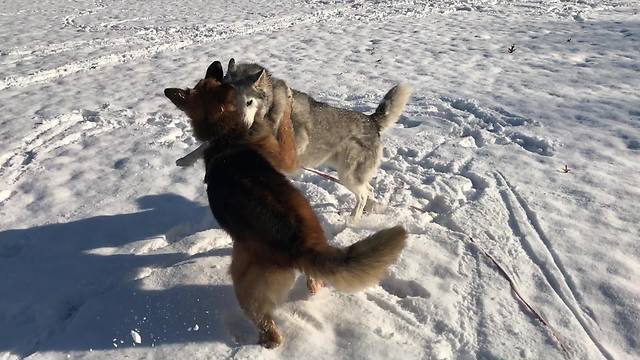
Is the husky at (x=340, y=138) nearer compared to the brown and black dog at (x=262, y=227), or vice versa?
the brown and black dog at (x=262, y=227)

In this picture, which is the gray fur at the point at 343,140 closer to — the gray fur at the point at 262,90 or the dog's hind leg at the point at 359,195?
the dog's hind leg at the point at 359,195

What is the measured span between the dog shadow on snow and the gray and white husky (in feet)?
4.65

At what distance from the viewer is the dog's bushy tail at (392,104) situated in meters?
5.31

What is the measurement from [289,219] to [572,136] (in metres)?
5.43

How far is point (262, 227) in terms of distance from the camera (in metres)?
2.83

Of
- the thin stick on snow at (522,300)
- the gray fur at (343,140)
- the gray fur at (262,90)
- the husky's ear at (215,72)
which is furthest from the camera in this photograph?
the gray fur at (343,140)

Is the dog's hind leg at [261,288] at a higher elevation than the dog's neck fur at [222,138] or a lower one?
lower

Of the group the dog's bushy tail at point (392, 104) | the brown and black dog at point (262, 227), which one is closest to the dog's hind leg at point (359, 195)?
the dog's bushy tail at point (392, 104)

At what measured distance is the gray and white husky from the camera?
5.06 metres

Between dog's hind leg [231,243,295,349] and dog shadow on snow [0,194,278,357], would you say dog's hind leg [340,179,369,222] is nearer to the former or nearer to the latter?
dog shadow on snow [0,194,278,357]

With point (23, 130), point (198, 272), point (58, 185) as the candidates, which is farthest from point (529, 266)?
point (23, 130)

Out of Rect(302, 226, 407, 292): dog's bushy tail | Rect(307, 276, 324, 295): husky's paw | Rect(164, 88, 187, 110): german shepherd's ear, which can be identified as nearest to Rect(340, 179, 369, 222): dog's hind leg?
Rect(307, 276, 324, 295): husky's paw

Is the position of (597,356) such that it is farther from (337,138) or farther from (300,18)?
(300,18)

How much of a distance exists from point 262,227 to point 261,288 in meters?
0.44
